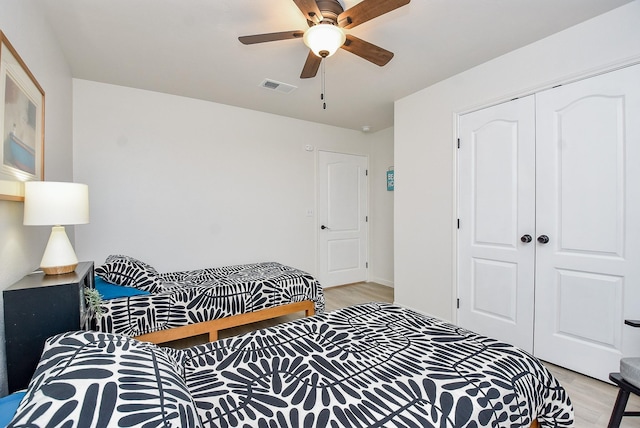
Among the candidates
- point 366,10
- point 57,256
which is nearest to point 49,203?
point 57,256

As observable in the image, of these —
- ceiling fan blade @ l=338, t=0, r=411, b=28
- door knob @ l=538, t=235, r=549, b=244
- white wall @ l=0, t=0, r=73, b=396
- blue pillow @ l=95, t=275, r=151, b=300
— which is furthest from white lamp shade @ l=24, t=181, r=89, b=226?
door knob @ l=538, t=235, r=549, b=244

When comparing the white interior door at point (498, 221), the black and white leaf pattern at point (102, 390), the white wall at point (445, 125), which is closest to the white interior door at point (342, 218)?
the white wall at point (445, 125)

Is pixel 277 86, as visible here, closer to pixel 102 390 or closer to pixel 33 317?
pixel 33 317

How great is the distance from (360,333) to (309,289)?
4.84 ft

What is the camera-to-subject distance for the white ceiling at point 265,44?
1979 millimetres

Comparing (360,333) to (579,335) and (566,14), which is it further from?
(566,14)

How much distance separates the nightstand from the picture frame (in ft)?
1.48

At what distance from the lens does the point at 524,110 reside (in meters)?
2.46

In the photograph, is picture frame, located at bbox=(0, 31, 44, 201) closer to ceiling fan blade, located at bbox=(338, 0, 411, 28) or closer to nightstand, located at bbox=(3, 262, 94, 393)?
nightstand, located at bbox=(3, 262, 94, 393)

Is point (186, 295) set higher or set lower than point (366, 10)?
lower

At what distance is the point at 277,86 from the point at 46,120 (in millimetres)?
1986

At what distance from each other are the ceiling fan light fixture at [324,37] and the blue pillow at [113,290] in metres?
2.23

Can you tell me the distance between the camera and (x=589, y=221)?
2154mm

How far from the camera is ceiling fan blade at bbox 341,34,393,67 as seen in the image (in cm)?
191
